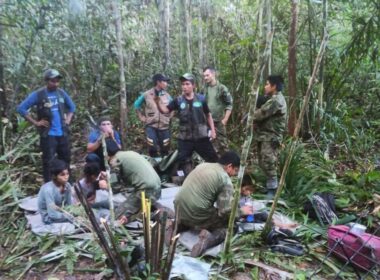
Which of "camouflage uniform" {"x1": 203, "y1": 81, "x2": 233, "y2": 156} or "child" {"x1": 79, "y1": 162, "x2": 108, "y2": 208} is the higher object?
"camouflage uniform" {"x1": 203, "y1": 81, "x2": 233, "y2": 156}

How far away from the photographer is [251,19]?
9.70 meters

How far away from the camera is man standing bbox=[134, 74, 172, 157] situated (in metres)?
6.68

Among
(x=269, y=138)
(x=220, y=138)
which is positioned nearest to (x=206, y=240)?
(x=269, y=138)

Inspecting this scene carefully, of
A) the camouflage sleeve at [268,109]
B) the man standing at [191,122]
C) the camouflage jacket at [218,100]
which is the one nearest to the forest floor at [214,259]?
the camouflage sleeve at [268,109]

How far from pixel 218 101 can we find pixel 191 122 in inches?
36.1

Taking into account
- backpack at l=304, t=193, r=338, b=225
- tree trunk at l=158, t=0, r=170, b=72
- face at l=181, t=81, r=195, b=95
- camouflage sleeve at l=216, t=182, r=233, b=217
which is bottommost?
backpack at l=304, t=193, r=338, b=225

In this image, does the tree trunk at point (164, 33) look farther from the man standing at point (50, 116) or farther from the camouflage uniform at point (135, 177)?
the camouflage uniform at point (135, 177)

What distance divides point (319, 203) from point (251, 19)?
5829 mm

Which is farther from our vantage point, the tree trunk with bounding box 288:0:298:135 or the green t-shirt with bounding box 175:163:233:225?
the tree trunk with bounding box 288:0:298:135

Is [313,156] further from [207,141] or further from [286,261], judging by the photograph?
[286,261]

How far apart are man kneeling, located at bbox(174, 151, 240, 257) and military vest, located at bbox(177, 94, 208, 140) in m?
1.72

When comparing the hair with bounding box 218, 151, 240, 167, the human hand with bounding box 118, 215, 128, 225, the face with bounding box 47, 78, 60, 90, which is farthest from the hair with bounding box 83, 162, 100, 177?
the hair with bounding box 218, 151, 240, 167

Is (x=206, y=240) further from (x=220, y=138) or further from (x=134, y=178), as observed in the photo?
(x=220, y=138)

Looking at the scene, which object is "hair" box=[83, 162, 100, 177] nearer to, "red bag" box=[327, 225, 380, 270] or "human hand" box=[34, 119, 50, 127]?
"human hand" box=[34, 119, 50, 127]
